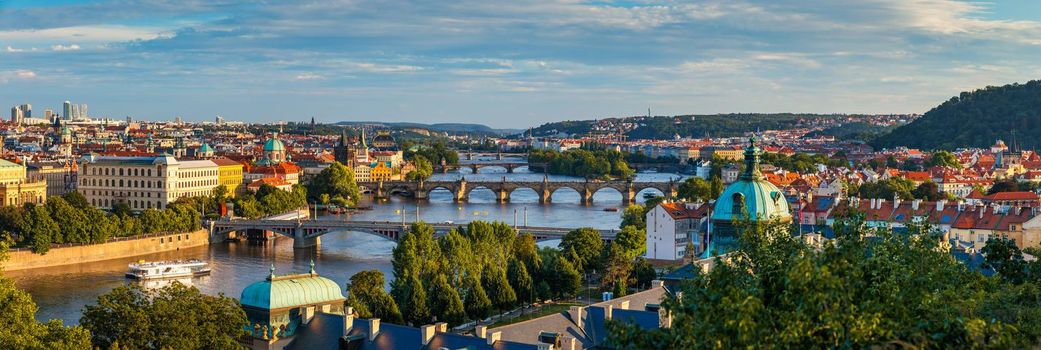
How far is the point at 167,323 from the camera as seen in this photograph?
21.4m

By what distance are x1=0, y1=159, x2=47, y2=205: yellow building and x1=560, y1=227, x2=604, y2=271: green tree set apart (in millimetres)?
39379

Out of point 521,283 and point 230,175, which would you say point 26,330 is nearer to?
point 521,283

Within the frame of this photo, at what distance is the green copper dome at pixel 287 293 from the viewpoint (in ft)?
67.8

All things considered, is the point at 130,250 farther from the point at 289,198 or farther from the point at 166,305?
the point at 166,305

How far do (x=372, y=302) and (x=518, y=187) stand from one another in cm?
6818

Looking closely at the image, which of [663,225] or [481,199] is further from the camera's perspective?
[481,199]

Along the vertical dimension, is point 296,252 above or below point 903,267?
below

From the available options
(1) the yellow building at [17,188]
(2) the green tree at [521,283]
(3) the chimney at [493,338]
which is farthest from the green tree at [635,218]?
(3) the chimney at [493,338]

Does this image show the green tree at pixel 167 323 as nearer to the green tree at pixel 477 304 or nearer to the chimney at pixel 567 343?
the chimney at pixel 567 343

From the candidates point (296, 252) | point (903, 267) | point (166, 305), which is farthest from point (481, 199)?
point (903, 267)

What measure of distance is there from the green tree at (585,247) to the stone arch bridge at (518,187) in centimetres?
4937

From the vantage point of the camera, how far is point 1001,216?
4562cm

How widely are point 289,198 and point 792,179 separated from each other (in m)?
32.4

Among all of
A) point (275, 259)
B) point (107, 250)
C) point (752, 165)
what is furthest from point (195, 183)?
point (752, 165)
